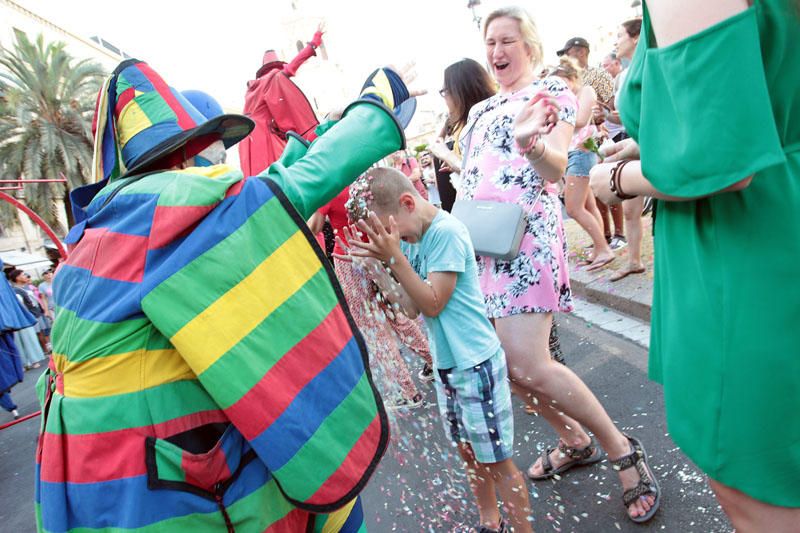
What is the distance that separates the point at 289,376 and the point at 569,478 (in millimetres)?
1920

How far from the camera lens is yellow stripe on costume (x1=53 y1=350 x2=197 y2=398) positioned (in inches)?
45.6

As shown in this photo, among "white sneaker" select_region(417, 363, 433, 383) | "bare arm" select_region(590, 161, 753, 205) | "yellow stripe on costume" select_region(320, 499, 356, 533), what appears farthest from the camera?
"white sneaker" select_region(417, 363, 433, 383)

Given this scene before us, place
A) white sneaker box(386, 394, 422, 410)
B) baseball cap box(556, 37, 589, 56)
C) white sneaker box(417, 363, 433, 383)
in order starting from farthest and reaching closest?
baseball cap box(556, 37, 589, 56)
white sneaker box(417, 363, 433, 383)
white sneaker box(386, 394, 422, 410)

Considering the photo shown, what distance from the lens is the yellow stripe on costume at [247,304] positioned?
3.63 ft

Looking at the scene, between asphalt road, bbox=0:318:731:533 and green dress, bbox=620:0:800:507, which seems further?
asphalt road, bbox=0:318:731:533

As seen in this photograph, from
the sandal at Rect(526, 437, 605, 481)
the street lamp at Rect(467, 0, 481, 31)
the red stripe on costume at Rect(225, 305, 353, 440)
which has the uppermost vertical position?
the street lamp at Rect(467, 0, 481, 31)

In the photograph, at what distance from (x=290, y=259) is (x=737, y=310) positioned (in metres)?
1.01

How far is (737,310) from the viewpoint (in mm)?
1039

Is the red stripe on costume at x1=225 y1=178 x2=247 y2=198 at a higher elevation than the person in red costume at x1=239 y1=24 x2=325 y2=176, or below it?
below

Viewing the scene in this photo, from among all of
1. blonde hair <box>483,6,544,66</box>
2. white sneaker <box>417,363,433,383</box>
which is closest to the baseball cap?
blonde hair <box>483,6,544,66</box>

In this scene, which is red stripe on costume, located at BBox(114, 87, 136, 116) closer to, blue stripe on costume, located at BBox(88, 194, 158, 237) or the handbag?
blue stripe on costume, located at BBox(88, 194, 158, 237)

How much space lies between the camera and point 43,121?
19.8 meters

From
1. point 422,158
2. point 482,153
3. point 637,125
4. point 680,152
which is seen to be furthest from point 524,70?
point 422,158

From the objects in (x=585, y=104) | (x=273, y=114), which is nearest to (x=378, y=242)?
(x=273, y=114)
